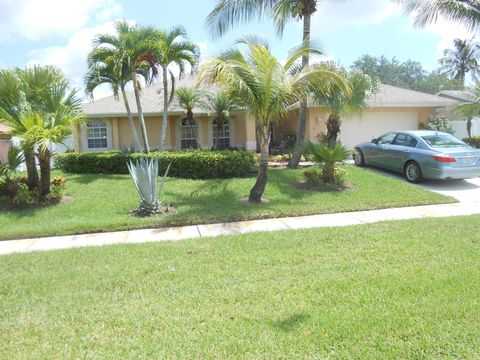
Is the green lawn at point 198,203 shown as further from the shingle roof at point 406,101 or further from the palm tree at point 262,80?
the shingle roof at point 406,101

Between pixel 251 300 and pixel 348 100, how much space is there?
9945mm

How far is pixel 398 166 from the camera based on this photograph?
489 inches

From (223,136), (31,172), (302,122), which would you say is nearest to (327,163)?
(302,122)

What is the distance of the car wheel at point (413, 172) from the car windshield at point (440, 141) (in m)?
0.75

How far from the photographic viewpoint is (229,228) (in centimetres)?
745

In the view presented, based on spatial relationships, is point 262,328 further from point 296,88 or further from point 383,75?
point 383,75

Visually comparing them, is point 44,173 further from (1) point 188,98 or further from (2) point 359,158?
(2) point 359,158

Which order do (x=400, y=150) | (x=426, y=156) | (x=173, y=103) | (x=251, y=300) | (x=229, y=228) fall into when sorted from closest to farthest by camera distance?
(x=251, y=300), (x=229, y=228), (x=426, y=156), (x=400, y=150), (x=173, y=103)

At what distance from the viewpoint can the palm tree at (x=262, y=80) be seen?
333 inches

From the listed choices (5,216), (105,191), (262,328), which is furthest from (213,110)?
(262,328)

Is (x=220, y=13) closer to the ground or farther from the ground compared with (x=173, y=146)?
farther from the ground

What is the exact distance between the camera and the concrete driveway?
982 cm

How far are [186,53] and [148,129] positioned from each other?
7203 millimetres

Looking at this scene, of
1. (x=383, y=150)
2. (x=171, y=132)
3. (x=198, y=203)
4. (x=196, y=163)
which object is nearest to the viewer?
(x=198, y=203)
